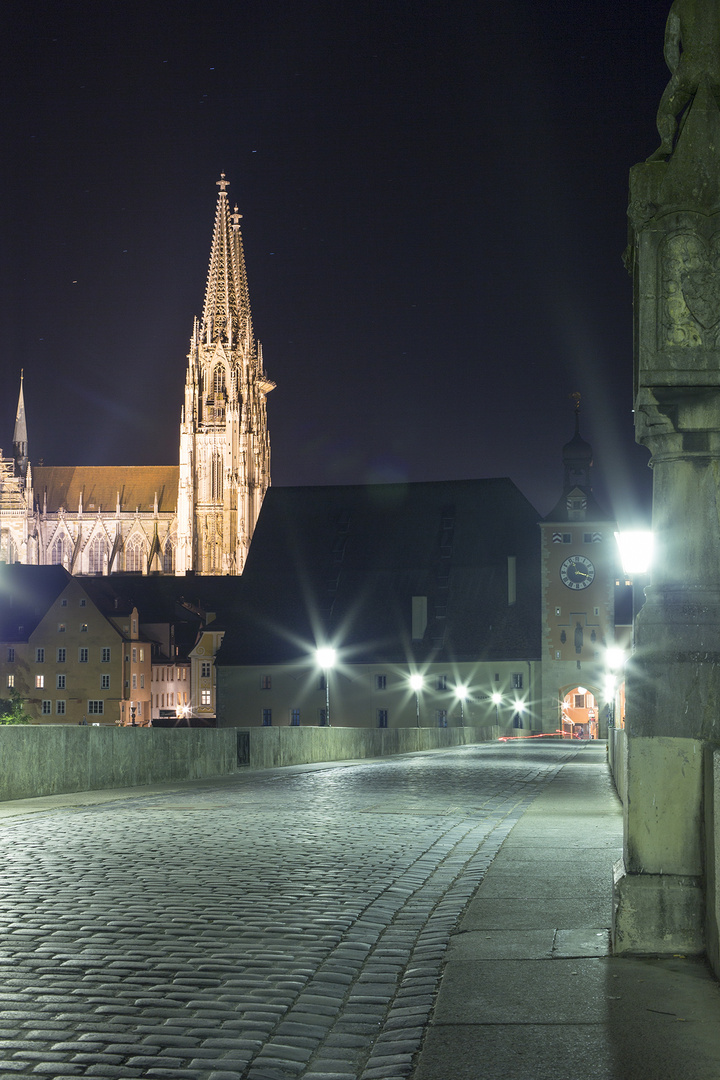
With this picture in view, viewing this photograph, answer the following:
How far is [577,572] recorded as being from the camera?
276 feet

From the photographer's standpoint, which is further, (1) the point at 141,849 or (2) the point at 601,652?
(2) the point at 601,652

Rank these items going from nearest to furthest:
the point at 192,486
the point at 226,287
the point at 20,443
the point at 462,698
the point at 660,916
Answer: the point at 660,916, the point at 462,698, the point at 192,486, the point at 226,287, the point at 20,443

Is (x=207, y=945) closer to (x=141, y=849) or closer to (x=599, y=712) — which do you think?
(x=141, y=849)

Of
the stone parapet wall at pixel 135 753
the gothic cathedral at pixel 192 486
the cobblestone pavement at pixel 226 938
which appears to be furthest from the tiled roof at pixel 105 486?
the cobblestone pavement at pixel 226 938

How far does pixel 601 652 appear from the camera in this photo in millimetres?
82125

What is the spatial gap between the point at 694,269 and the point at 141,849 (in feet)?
21.0

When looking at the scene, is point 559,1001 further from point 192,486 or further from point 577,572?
point 192,486

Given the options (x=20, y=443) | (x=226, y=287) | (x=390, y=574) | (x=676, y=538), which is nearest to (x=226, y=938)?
(x=676, y=538)

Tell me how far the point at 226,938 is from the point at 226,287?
150 metres

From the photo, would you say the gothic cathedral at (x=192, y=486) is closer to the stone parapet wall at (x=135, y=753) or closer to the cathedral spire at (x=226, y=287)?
the cathedral spire at (x=226, y=287)

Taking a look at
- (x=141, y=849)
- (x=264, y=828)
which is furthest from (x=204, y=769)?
(x=141, y=849)

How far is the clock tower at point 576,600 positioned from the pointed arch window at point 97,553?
8821 cm

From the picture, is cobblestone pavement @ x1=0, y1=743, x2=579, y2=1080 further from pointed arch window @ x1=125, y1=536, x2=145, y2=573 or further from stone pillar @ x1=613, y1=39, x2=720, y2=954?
pointed arch window @ x1=125, y1=536, x2=145, y2=573

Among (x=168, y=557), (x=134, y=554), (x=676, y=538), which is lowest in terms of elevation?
(x=676, y=538)
